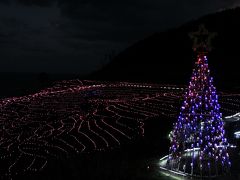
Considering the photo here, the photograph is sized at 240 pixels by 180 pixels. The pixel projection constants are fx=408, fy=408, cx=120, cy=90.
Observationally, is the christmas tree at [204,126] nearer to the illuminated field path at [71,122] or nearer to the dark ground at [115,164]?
the dark ground at [115,164]

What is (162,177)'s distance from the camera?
895 cm

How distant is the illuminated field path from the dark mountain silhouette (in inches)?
293

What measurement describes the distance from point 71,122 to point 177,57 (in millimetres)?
21011

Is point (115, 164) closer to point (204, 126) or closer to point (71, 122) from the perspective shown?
point (204, 126)

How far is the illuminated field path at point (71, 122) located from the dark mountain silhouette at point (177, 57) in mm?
7446

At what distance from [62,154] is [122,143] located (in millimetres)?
2024

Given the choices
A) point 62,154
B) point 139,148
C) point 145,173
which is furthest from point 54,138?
point 145,173

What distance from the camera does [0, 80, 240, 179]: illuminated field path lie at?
11422 millimetres

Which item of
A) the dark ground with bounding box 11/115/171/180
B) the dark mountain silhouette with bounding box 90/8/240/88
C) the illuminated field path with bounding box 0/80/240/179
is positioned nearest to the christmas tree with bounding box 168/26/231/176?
the dark ground with bounding box 11/115/171/180

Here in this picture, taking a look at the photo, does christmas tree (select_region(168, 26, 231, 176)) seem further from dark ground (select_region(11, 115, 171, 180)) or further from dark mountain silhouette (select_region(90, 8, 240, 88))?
dark mountain silhouette (select_region(90, 8, 240, 88))

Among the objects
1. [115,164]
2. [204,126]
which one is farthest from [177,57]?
[204,126]

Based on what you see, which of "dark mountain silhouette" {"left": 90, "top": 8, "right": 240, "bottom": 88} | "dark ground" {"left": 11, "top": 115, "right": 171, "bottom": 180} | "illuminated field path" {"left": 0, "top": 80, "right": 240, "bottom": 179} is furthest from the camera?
"dark mountain silhouette" {"left": 90, "top": 8, "right": 240, "bottom": 88}

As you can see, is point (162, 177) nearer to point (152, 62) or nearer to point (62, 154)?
point (62, 154)

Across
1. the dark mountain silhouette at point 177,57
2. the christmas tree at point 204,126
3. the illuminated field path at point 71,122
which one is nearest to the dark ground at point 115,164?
the illuminated field path at point 71,122
